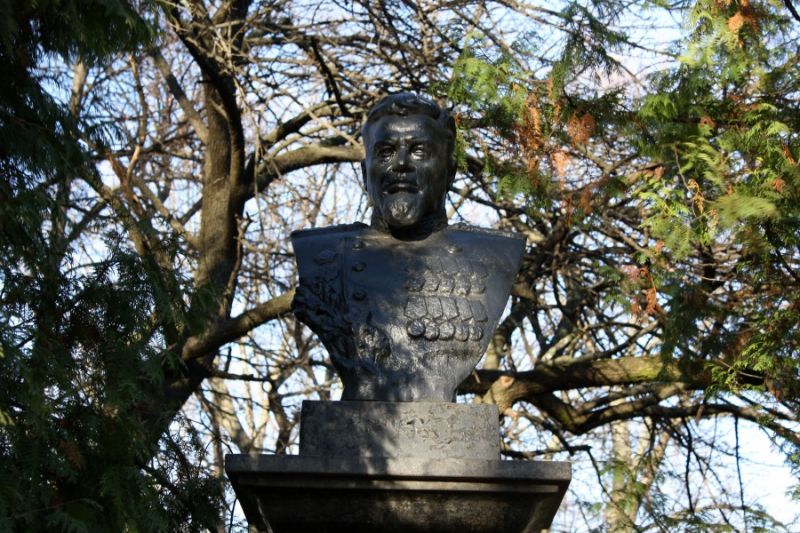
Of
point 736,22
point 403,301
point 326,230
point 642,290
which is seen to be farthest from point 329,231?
point 642,290

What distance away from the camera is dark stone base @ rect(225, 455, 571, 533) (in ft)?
12.0

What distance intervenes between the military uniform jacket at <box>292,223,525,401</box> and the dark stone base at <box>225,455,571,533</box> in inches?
15.9

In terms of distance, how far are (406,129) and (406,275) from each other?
0.51 meters

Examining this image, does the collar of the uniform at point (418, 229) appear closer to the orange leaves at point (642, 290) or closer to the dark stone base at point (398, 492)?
the dark stone base at point (398, 492)

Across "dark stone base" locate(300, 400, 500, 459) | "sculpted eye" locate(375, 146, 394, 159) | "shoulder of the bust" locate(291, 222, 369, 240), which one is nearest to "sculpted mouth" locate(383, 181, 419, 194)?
"sculpted eye" locate(375, 146, 394, 159)

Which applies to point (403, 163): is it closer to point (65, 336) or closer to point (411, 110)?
point (411, 110)

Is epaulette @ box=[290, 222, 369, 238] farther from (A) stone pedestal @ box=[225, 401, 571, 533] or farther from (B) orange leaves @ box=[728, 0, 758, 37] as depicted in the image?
(B) orange leaves @ box=[728, 0, 758, 37]

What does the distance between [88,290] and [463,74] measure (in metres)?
2.53

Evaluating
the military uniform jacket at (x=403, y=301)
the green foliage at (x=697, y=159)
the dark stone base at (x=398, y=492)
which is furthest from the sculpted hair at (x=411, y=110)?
the green foliage at (x=697, y=159)

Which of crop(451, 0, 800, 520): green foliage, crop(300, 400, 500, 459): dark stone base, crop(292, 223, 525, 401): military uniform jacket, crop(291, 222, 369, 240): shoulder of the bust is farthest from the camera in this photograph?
crop(451, 0, 800, 520): green foliage

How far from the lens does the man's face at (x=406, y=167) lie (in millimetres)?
4320

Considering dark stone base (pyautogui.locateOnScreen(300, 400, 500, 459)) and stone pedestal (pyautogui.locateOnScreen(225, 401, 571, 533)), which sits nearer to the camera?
stone pedestal (pyautogui.locateOnScreen(225, 401, 571, 533))

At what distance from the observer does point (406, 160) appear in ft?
14.2

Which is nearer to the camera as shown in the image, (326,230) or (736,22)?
(326,230)
